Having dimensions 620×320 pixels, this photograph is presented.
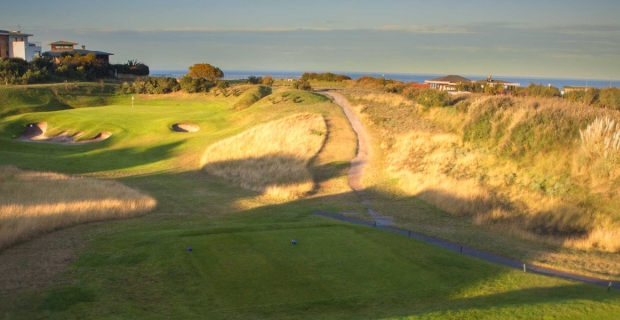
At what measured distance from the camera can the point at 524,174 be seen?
24672 millimetres

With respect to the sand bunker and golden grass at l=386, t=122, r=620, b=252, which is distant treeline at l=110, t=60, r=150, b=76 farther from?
golden grass at l=386, t=122, r=620, b=252

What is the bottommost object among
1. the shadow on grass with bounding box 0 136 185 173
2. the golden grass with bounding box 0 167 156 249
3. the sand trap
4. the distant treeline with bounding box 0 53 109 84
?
the shadow on grass with bounding box 0 136 185 173

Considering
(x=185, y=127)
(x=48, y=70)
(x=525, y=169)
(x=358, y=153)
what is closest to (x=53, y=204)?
(x=358, y=153)

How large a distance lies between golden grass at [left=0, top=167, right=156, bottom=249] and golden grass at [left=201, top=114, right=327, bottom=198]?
20.8 feet

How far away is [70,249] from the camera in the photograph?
42.3 ft

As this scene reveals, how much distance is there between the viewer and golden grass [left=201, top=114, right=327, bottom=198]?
25841 millimetres

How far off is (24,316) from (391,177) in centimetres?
1900

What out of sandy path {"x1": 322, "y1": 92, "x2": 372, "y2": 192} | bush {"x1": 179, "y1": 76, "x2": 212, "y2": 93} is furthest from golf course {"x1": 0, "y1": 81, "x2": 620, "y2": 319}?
bush {"x1": 179, "y1": 76, "x2": 212, "y2": 93}

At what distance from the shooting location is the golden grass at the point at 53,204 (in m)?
14.5

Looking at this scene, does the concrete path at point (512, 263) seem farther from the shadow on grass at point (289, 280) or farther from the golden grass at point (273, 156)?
the golden grass at point (273, 156)

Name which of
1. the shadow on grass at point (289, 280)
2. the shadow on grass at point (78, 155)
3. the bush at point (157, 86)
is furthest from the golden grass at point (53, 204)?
the bush at point (157, 86)

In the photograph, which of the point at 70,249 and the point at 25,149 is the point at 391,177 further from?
the point at 25,149

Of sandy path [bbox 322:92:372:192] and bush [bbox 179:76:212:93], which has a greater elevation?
bush [bbox 179:76:212:93]

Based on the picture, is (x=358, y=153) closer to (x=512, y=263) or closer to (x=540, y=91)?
(x=512, y=263)
